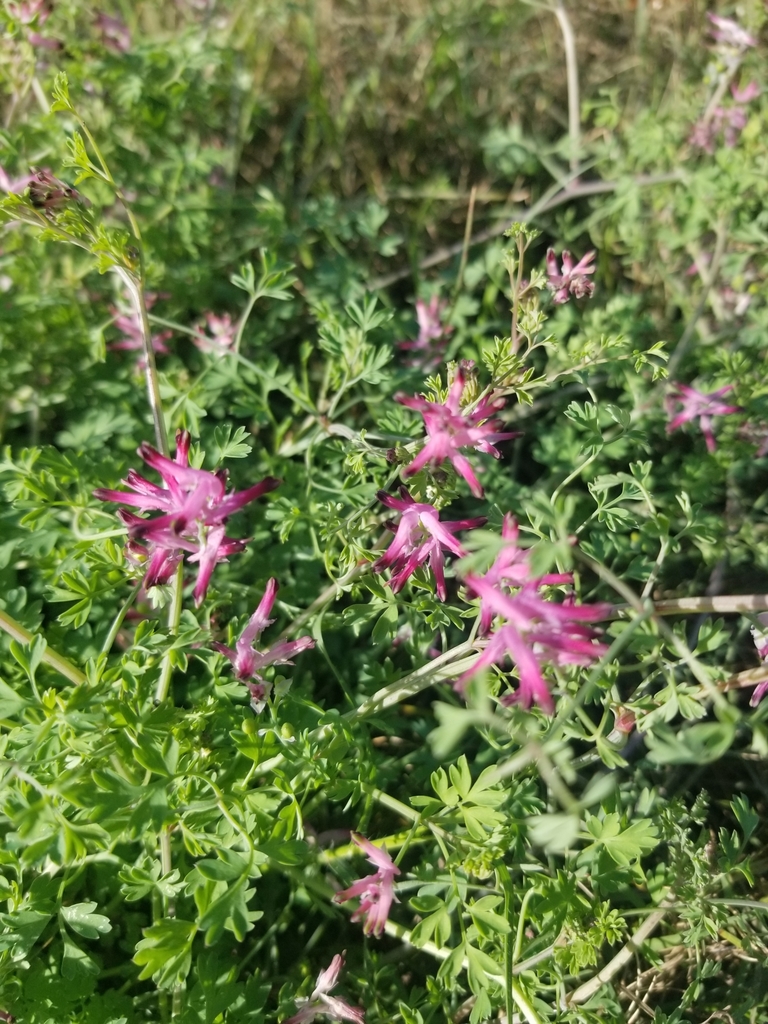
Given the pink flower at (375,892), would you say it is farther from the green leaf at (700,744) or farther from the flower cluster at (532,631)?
the green leaf at (700,744)

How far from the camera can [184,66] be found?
3137 millimetres

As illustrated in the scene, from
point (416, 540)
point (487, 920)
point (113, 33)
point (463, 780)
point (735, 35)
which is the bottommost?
point (487, 920)

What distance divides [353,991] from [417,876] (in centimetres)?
62

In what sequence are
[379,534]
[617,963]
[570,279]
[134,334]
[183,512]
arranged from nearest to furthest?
[183,512], [617,963], [570,279], [379,534], [134,334]

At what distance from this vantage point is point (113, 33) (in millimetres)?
3734

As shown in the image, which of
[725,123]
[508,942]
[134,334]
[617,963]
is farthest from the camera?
[725,123]

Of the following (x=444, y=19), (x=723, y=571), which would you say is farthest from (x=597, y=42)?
(x=723, y=571)

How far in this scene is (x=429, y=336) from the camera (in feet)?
10.4

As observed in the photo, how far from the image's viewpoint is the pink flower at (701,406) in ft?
8.96

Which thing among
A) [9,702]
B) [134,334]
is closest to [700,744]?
[9,702]

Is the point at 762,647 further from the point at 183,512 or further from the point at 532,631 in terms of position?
the point at 183,512

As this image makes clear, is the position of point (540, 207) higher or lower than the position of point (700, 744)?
higher

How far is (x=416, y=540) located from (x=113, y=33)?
343 cm

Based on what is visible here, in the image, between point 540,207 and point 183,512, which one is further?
point 540,207
